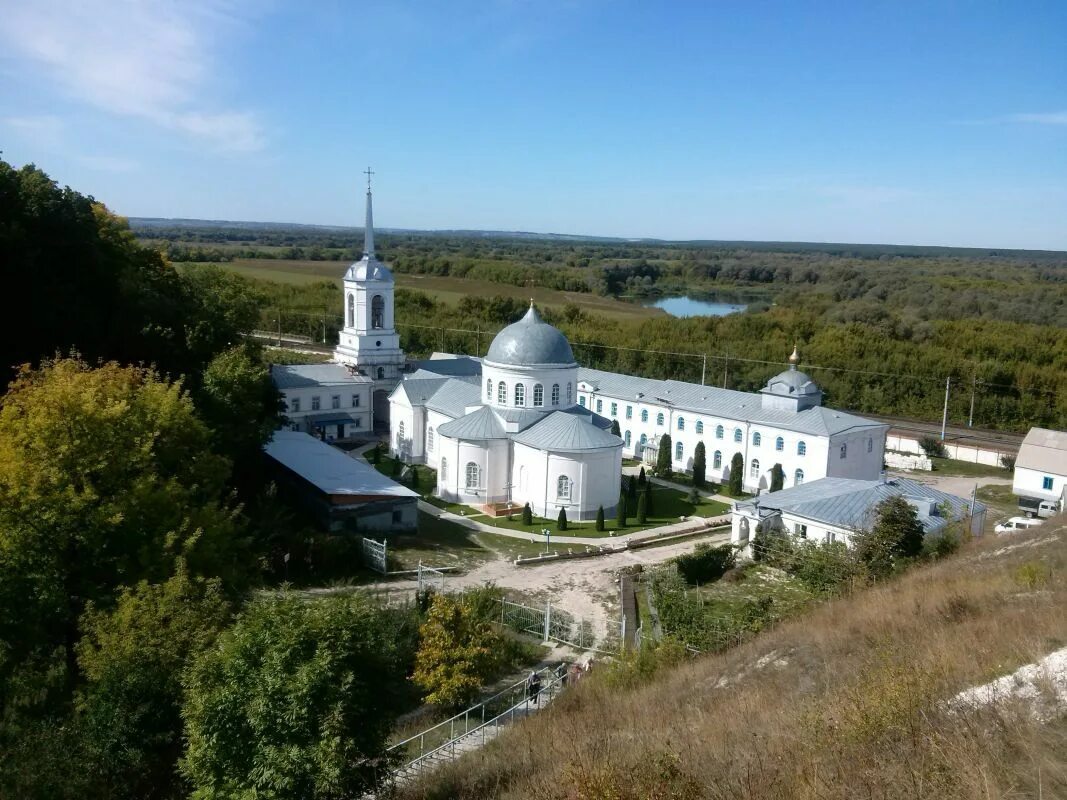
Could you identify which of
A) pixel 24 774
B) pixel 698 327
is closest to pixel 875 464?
pixel 24 774

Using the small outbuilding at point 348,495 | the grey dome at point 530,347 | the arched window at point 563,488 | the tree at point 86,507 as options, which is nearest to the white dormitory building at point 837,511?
the arched window at point 563,488

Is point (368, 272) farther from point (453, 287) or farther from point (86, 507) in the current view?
point (453, 287)

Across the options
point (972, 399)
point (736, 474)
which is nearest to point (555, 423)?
point (736, 474)

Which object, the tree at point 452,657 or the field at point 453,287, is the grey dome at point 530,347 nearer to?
the tree at point 452,657

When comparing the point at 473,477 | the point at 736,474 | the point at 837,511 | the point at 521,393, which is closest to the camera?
the point at 837,511

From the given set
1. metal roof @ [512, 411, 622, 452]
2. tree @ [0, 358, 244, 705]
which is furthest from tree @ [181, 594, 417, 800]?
metal roof @ [512, 411, 622, 452]

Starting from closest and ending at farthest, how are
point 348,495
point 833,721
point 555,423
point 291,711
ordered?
point 833,721
point 291,711
point 348,495
point 555,423
